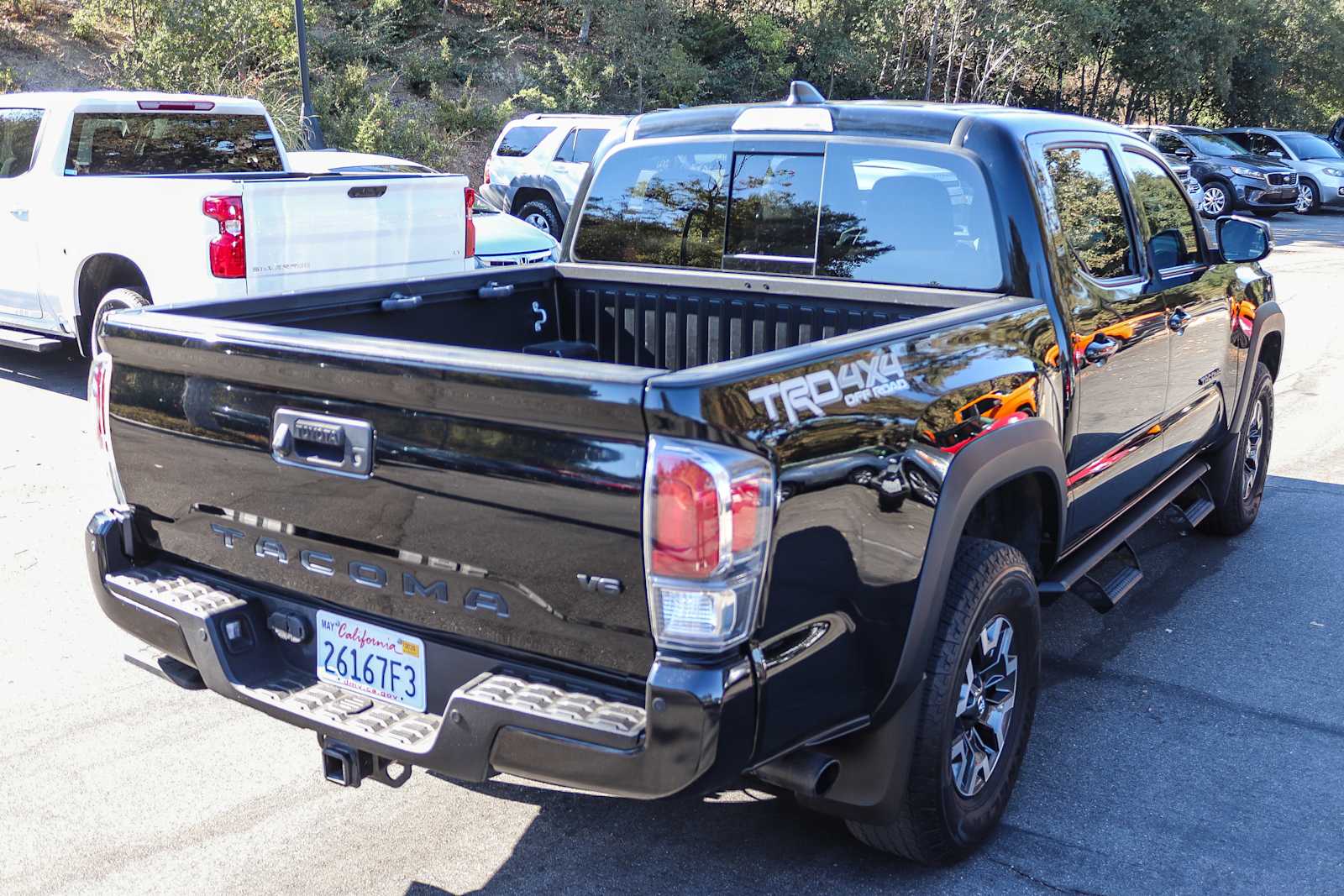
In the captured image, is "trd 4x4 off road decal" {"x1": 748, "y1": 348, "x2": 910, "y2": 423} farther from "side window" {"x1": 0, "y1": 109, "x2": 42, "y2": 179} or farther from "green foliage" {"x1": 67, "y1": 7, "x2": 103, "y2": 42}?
"green foliage" {"x1": 67, "y1": 7, "x2": 103, "y2": 42}

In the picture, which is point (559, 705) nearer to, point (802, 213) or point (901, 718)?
point (901, 718)

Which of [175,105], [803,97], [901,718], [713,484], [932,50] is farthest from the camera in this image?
[932,50]

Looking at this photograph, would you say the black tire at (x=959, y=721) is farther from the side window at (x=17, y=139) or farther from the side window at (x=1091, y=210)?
the side window at (x=17, y=139)

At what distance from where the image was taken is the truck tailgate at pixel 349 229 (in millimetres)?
7324

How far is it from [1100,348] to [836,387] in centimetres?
173

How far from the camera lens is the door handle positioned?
3963 mm

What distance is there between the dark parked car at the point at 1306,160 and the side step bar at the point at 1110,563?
23157 mm

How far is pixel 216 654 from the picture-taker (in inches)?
117

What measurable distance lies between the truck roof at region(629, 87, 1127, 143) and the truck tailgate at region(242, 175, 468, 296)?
2.96 metres

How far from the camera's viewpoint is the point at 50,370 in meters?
9.45

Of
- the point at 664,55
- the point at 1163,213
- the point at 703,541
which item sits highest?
the point at 664,55

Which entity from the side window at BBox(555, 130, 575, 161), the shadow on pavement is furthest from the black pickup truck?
the side window at BBox(555, 130, 575, 161)

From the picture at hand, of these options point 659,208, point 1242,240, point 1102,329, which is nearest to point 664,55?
point 1242,240

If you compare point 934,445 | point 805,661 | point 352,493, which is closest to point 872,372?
point 934,445
